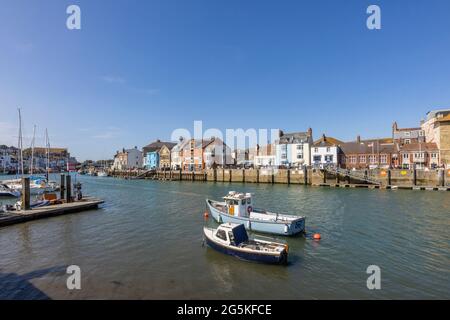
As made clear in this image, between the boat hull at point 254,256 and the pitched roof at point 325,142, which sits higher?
the pitched roof at point 325,142

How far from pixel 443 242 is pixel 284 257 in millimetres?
13950

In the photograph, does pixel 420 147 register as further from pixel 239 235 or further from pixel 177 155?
pixel 177 155

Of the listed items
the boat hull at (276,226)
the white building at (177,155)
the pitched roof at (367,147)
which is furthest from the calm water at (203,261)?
the white building at (177,155)

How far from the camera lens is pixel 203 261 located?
1617 cm

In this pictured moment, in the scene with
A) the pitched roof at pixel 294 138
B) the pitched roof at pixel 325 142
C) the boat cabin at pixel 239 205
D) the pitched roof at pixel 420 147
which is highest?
the pitched roof at pixel 294 138

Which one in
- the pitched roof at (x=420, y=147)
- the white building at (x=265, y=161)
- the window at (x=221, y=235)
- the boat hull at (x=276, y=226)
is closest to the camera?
the window at (x=221, y=235)

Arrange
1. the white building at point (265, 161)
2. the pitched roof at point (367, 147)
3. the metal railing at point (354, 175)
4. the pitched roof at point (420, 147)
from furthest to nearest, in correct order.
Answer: the white building at point (265, 161)
the pitched roof at point (367, 147)
the pitched roof at point (420, 147)
the metal railing at point (354, 175)

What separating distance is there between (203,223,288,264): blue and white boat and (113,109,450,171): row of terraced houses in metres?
62.3

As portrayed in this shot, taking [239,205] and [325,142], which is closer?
[239,205]

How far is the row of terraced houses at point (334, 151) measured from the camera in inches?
2643

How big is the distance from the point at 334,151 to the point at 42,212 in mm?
73847

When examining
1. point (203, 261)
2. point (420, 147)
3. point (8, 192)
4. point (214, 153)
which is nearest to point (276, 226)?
point (203, 261)

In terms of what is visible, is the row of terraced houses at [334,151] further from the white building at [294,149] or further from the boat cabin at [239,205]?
the boat cabin at [239,205]

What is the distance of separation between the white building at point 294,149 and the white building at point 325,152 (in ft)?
7.89
